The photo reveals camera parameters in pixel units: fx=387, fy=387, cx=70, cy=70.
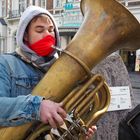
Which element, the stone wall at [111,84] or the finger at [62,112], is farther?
the stone wall at [111,84]

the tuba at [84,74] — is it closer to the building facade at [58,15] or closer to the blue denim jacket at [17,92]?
the blue denim jacket at [17,92]

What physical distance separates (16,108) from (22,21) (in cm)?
54

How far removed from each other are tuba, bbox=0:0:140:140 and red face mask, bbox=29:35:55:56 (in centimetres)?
11

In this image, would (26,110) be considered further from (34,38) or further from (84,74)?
(34,38)

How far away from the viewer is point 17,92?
6.72 feet

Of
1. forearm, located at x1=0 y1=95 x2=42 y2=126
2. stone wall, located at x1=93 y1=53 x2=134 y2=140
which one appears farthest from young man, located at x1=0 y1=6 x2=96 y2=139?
stone wall, located at x1=93 y1=53 x2=134 y2=140

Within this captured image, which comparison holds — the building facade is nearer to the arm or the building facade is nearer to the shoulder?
the shoulder

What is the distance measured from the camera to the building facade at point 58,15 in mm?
16422

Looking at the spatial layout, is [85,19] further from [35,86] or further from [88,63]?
[35,86]

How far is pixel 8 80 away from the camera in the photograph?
200 cm

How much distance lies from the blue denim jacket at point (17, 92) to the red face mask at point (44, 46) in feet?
0.34

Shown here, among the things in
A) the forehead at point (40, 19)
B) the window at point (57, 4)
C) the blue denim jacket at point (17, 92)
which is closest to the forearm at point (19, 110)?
the blue denim jacket at point (17, 92)

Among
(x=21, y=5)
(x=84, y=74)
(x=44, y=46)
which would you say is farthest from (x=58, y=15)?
(x=84, y=74)

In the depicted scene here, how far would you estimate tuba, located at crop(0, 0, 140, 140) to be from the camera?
190 centimetres
